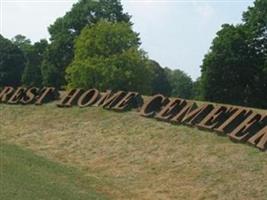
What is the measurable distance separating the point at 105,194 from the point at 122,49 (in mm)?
34839

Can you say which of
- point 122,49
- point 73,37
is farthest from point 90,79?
point 73,37

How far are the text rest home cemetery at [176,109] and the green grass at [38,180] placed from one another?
14.4ft

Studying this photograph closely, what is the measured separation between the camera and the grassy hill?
609 inches

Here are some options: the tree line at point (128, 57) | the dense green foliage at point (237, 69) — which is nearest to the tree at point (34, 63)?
the tree line at point (128, 57)

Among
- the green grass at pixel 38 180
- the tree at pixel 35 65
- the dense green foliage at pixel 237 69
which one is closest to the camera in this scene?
the green grass at pixel 38 180

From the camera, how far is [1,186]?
1472cm

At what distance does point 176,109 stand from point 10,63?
55490 millimetres

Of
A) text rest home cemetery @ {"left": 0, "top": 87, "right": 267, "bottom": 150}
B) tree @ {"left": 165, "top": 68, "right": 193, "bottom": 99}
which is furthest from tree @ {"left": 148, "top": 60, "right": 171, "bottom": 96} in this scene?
text rest home cemetery @ {"left": 0, "top": 87, "right": 267, "bottom": 150}

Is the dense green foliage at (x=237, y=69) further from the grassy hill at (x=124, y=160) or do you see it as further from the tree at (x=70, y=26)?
the grassy hill at (x=124, y=160)

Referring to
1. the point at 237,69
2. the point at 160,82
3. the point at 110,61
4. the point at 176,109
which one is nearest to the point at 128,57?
the point at 110,61

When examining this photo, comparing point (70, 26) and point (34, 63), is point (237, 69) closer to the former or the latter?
point (70, 26)

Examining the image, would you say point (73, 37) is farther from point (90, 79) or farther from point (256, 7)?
point (256, 7)

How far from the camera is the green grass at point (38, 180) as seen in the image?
1439 centimetres

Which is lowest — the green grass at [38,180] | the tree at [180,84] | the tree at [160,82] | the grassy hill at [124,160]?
the green grass at [38,180]
